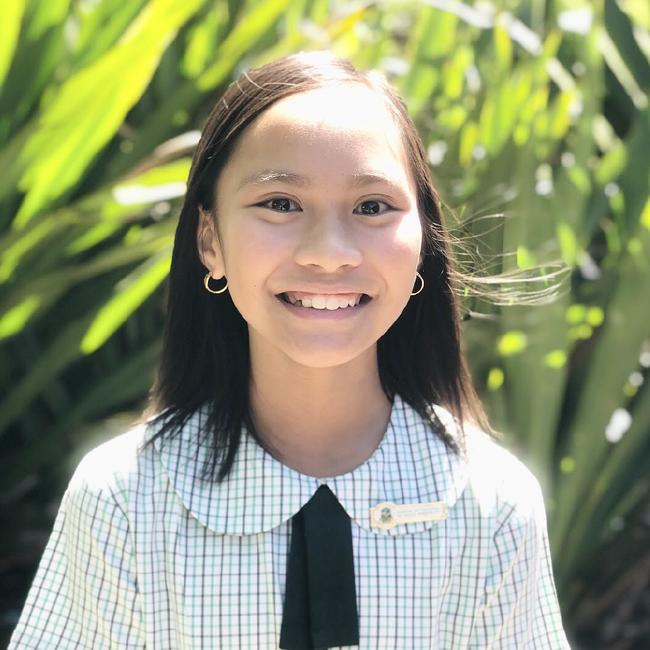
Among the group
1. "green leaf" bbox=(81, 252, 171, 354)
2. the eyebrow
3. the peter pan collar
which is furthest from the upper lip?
"green leaf" bbox=(81, 252, 171, 354)

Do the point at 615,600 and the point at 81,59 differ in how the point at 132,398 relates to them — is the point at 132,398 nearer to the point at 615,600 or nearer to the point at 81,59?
the point at 81,59

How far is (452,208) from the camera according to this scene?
6.55 feet

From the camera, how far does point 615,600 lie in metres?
2.45

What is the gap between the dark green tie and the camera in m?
1.29

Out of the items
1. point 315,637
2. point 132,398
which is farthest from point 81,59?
point 315,637

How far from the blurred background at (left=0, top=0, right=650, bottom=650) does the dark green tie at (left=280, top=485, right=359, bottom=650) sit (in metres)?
0.69

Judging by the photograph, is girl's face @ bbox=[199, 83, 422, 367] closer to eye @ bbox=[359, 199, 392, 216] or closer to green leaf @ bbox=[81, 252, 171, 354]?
eye @ bbox=[359, 199, 392, 216]

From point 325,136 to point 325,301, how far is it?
18 cm

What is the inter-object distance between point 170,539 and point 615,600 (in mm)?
1433

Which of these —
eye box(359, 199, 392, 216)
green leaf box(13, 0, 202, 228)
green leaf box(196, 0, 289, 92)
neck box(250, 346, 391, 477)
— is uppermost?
green leaf box(196, 0, 289, 92)

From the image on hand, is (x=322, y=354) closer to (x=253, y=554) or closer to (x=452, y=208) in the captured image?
(x=253, y=554)

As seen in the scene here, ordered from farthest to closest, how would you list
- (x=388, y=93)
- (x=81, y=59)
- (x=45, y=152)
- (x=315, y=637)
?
(x=81, y=59), (x=45, y=152), (x=388, y=93), (x=315, y=637)

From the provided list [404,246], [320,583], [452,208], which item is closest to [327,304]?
[404,246]

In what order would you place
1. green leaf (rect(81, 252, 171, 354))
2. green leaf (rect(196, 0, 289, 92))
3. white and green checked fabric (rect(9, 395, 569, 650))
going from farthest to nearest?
1. green leaf (rect(196, 0, 289, 92))
2. green leaf (rect(81, 252, 171, 354))
3. white and green checked fabric (rect(9, 395, 569, 650))
